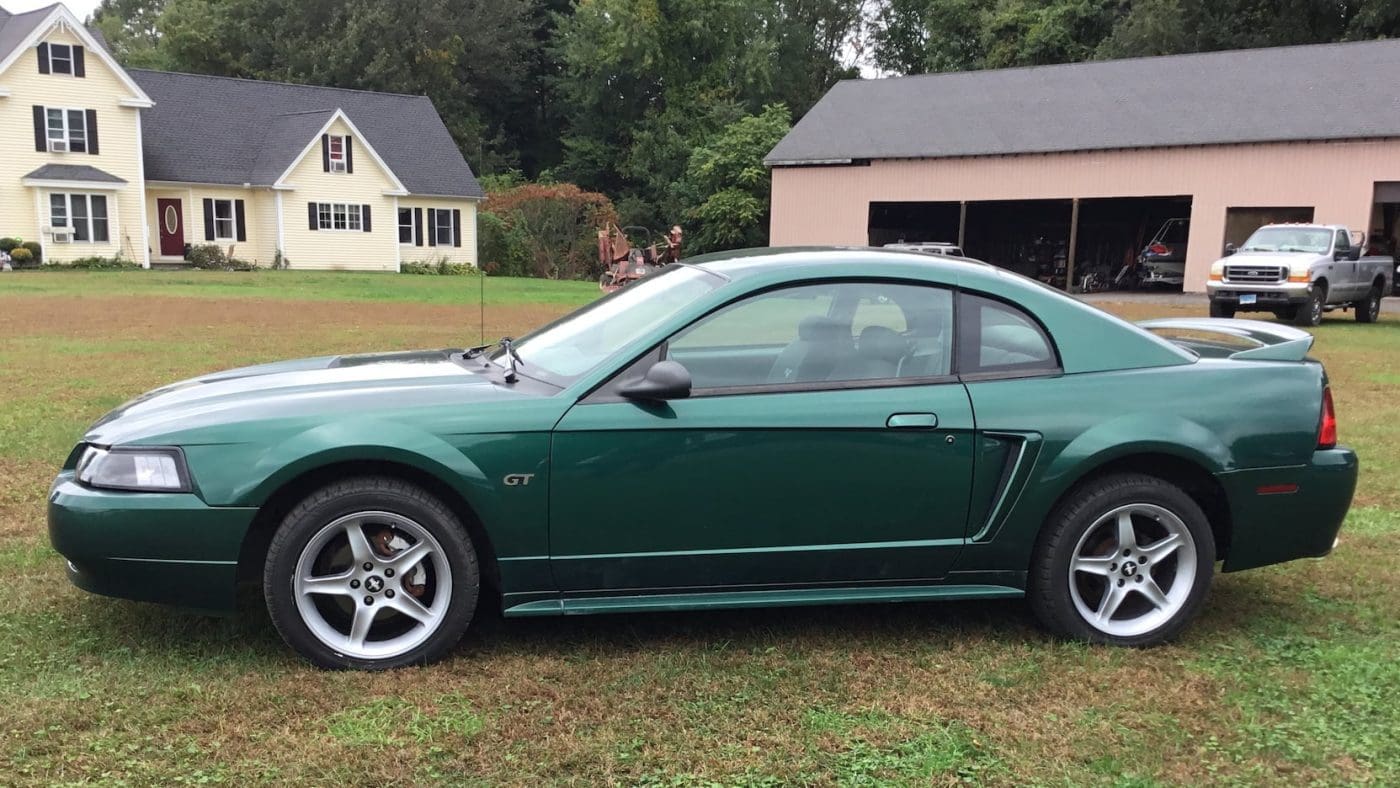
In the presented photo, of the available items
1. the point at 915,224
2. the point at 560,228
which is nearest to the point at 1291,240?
the point at 915,224

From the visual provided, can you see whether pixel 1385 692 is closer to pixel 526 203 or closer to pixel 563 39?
pixel 526 203

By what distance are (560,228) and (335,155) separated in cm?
867

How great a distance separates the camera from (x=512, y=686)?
11.5ft

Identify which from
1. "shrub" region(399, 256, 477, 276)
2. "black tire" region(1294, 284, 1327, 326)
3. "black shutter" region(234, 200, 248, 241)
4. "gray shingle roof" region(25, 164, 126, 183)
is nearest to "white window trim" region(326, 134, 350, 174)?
"black shutter" region(234, 200, 248, 241)

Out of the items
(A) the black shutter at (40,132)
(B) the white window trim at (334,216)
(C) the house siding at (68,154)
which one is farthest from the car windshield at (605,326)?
(B) the white window trim at (334,216)

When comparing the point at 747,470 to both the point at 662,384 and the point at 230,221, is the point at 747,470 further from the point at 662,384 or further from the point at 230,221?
the point at 230,221

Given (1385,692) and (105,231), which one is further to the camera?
(105,231)

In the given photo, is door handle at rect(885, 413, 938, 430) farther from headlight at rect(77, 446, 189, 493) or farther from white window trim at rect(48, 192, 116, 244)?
white window trim at rect(48, 192, 116, 244)

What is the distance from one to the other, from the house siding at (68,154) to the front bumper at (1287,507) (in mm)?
36595

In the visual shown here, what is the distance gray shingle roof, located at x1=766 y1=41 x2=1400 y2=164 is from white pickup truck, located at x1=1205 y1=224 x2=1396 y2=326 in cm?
1089

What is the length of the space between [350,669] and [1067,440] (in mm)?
2668

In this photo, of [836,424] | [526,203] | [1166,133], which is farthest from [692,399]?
[526,203]

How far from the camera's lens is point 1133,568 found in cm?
393

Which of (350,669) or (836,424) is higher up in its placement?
(836,424)
